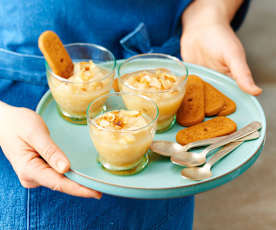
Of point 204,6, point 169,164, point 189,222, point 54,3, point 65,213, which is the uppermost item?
point 54,3

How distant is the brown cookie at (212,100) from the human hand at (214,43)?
0.07 metres

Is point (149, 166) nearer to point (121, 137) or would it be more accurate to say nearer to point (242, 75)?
point (121, 137)

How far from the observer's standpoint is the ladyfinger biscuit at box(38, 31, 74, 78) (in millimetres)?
1023

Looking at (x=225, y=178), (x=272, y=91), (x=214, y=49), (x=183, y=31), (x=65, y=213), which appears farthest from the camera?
(x=272, y=91)

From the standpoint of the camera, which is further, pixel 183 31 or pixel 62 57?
pixel 183 31

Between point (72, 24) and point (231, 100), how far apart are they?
56 centimetres

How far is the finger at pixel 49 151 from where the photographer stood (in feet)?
2.79

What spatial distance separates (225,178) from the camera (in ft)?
2.89

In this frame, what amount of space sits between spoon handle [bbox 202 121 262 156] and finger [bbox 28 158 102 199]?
Result: 30cm

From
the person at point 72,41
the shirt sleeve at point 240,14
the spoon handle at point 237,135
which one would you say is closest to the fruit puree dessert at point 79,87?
the person at point 72,41

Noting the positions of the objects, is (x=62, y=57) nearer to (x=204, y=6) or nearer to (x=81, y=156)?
(x=81, y=156)

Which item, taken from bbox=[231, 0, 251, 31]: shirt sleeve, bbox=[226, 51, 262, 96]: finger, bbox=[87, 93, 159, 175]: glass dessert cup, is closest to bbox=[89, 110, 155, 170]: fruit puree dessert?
bbox=[87, 93, 159, 175]: glass dessert cup

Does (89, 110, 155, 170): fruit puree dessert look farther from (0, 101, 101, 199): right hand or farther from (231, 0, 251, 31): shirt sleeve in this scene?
(231, 0, 251, 31): shirt sleeve

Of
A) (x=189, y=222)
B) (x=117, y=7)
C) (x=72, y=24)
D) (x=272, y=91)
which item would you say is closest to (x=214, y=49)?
(x=117, y=7)
